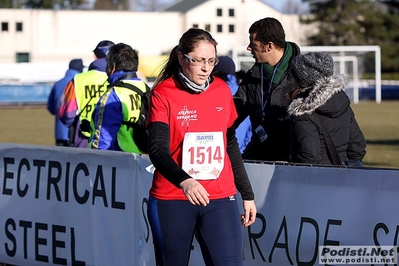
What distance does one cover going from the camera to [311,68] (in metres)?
5.26

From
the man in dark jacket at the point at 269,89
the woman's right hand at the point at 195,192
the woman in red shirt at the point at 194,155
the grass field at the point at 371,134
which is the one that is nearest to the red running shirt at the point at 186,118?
the woman in red shirt at the point at 194,155

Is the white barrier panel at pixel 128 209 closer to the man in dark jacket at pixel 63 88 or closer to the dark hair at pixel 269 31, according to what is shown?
the dark hair at pixel 269 31

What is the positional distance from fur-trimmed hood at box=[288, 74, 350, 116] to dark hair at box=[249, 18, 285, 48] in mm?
659

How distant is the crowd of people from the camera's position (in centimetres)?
443

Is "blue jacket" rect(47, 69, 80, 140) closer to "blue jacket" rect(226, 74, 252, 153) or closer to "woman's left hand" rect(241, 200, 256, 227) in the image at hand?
"blue jacket" rect(226, 74, 252, 153)

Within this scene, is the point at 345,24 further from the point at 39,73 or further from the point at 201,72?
the point at 201,72

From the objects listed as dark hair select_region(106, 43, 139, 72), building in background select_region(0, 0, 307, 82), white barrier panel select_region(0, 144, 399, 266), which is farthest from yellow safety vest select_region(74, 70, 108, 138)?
building in background select_region(0, 0, 307, 82)

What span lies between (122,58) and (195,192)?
11.0ft

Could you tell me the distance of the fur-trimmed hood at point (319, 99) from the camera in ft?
16.9

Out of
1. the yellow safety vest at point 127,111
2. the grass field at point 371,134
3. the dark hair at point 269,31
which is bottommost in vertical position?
the grass field at point 371,134

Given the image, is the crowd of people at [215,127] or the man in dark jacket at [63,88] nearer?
the crowd of people at [215,127]

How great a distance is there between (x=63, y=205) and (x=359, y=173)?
10.1 feet

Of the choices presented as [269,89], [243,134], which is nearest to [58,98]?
[243,134]

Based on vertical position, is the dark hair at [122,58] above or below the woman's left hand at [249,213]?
above
